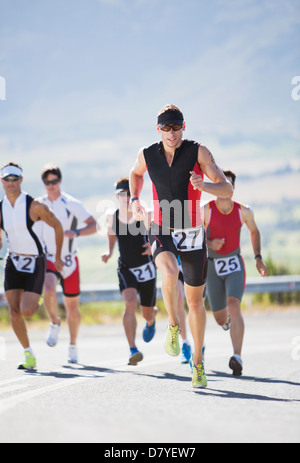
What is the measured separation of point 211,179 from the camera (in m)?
7.21

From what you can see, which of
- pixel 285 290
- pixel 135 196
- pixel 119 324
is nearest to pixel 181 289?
pixel 135 196

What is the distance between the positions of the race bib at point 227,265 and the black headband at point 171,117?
2.82 meters

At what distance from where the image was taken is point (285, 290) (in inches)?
824

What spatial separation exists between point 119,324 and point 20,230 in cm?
992

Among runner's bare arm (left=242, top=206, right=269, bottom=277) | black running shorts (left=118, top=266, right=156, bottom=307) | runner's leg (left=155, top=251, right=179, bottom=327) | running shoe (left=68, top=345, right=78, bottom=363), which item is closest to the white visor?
black running shorts (left=118, top=266, right=156, bottom=307)

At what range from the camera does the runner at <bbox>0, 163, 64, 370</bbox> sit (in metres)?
9.55

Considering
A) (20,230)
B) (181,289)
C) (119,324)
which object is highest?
(20,230)

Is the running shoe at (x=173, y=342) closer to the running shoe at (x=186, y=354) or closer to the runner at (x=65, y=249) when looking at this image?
the running shoe at (x=186, y=354)

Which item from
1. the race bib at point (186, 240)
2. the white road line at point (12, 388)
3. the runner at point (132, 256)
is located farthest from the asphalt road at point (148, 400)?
the race bib at point (186, 240)

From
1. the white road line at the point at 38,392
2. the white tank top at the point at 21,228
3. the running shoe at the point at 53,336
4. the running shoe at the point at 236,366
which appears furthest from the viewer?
the running shoe at the point at 53,336

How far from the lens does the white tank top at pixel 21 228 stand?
962 centimetres

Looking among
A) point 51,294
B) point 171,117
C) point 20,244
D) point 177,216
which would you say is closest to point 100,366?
point 51,294

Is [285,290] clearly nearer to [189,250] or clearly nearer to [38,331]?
[38,331]
